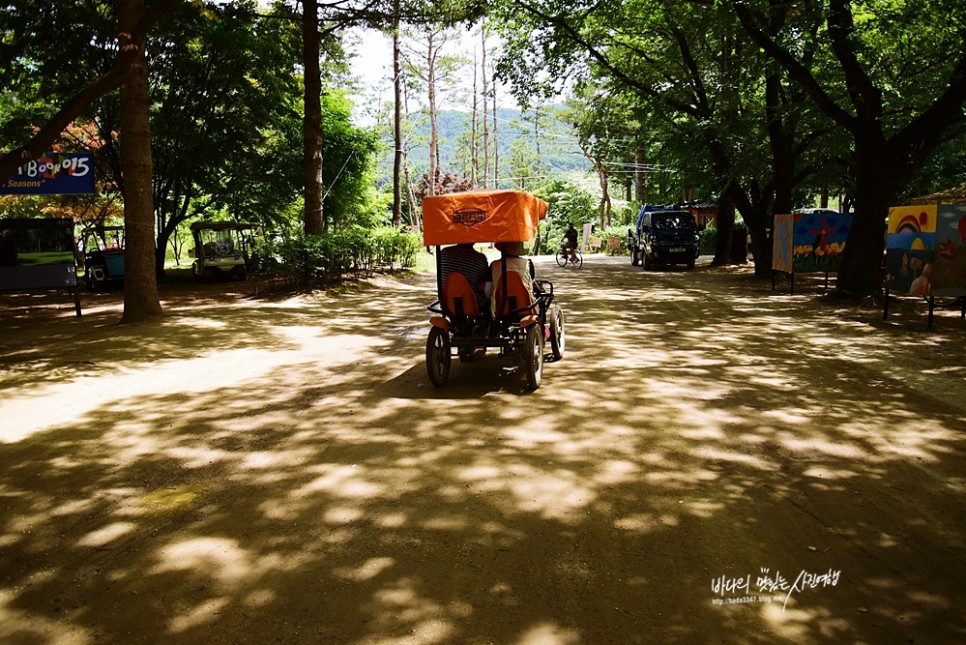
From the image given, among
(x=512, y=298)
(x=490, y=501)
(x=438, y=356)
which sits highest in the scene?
(x=512, y=298)

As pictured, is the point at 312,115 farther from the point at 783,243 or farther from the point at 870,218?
the point at 870,218

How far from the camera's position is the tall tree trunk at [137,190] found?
12641mm

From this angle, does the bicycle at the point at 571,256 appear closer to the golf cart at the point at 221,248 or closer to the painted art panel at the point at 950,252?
the golf cart at the point at 221,248

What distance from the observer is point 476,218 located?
24.9ft

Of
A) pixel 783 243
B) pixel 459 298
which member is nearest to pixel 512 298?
pixel 459 298

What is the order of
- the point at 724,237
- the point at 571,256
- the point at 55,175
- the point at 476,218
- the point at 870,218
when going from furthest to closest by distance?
the point at 724,237
the point at 571,256
the point at 870,218
the point at 55,175
the point at 476,218

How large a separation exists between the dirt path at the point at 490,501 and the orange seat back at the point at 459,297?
0.88 metres

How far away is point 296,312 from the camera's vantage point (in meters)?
14.8

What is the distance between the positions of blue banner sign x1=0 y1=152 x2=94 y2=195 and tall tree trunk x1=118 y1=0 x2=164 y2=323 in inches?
73.9

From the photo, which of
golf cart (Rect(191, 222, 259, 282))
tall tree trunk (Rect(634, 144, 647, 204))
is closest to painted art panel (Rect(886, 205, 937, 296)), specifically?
golf cart (Rect(191, 222, 259, 282))

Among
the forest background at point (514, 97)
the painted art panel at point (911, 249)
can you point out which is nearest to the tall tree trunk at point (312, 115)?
the forest background at point (514, 97)

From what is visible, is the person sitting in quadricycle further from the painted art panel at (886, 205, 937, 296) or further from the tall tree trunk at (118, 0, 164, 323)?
the tall tree trunk at (118, 0, 164, 323)

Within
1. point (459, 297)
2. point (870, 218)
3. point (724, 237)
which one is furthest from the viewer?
point (724, 237)

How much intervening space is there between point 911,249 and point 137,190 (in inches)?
529
